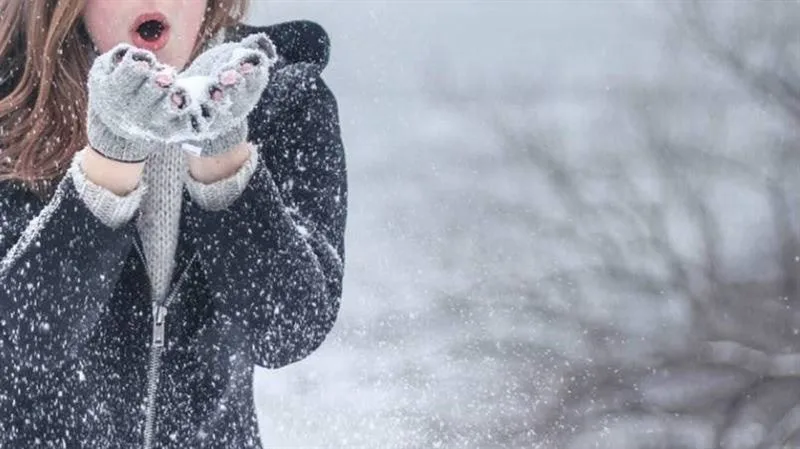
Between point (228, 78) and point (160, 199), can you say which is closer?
point (228, 78)

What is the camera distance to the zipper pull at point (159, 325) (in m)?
1.15

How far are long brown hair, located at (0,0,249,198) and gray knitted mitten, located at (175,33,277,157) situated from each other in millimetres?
145

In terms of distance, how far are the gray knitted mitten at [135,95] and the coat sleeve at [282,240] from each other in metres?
0.13

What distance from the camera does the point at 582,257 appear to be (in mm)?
7410

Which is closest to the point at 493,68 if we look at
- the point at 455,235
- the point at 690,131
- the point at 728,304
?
the point at 455,235

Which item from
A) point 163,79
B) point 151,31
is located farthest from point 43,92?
point 163,79

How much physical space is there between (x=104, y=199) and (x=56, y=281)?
0.23 ft

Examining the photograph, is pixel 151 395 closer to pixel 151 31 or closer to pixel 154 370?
pixel 154 370

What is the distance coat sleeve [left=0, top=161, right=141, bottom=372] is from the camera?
1.11 meters

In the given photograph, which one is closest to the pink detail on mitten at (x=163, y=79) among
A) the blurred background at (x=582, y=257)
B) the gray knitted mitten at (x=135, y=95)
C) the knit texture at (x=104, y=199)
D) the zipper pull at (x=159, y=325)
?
the gray knitted mitten at (x=135, y=95)

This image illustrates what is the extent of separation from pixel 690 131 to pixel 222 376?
6.95 m

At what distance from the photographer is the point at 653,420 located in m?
6.22

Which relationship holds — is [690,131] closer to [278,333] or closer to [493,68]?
[493,68]

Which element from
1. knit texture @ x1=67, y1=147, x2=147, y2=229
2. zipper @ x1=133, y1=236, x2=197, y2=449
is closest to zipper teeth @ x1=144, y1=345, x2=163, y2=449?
zipper @ x1=133, y1=236, x2=197, y2=449
